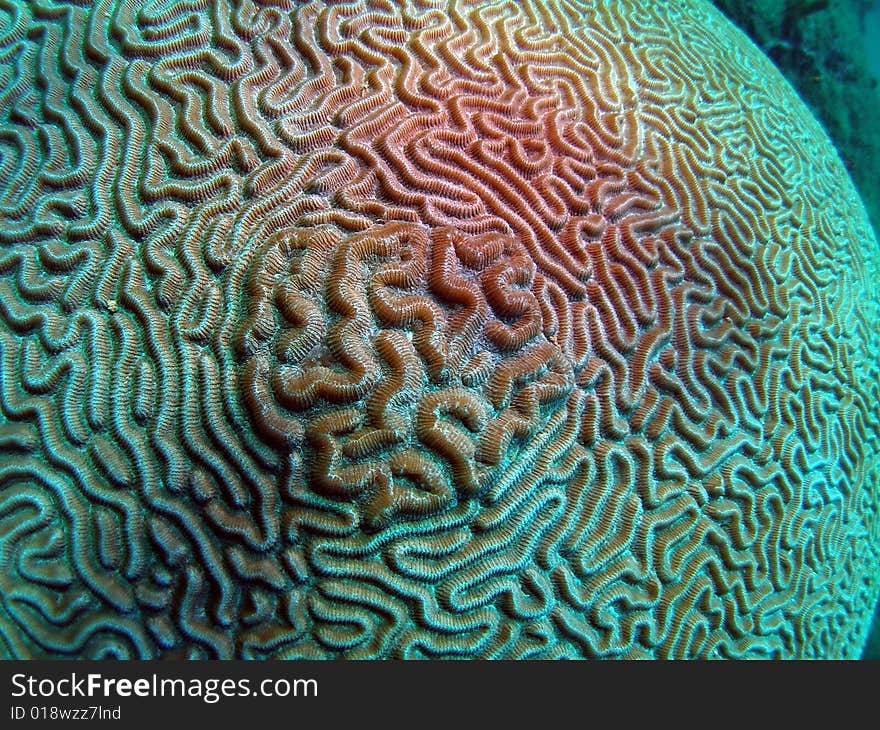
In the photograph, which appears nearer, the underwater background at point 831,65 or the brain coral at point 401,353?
the brain coral at point 401,353

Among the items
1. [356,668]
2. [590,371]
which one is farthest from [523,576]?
[590,371]

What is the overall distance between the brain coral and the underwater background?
5.17m

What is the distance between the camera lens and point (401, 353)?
2.23m

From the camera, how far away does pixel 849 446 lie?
3.20 m

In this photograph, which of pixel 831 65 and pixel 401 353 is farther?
pixel 831 65

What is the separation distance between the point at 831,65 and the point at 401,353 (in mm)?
8458

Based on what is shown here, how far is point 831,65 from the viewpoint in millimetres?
7438

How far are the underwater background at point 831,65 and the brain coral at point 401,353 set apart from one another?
203 inches

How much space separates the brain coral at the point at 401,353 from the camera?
2105 mm

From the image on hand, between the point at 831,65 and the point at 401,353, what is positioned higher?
the point at 831,65

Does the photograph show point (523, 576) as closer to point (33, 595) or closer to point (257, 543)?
point (257, 543)

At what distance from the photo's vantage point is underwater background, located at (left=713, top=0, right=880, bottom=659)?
691 centimetres

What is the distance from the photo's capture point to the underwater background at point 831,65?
6.91 m

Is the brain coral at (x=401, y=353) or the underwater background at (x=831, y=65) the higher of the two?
the underwater background at (x=831, y=65)
